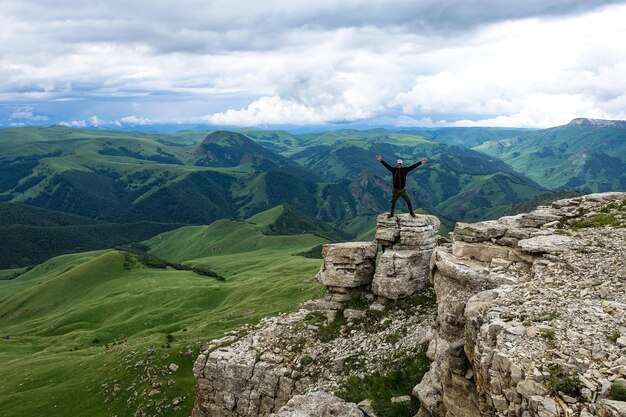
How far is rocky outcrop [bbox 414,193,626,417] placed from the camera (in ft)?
57.1

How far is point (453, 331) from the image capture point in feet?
92.6

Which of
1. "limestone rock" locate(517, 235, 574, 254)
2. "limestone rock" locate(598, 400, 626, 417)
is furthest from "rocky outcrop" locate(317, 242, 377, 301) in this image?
"limestone rock" locate(598, 400, 626, 417)

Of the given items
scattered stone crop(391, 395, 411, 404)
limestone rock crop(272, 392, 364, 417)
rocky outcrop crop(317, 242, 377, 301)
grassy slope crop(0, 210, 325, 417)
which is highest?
rocky outcrop crop(317, 242, 377, 301)

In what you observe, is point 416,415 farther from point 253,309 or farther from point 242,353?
point 253,309

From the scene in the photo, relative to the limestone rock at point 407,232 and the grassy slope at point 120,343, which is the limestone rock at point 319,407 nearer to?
the limestone rock at point 407,232

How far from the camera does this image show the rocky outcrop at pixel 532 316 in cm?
1739

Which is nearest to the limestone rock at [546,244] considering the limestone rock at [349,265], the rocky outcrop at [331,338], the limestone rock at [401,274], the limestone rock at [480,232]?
the limestone rock at [480,232]

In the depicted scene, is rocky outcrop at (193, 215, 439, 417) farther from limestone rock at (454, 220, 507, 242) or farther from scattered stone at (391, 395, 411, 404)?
limestone rock at (454, 220, 507, 242)

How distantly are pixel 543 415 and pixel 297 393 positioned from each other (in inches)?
919

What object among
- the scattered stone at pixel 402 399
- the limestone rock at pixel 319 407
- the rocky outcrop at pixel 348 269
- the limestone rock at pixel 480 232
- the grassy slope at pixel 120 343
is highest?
the limestone rock at pixel 480 232

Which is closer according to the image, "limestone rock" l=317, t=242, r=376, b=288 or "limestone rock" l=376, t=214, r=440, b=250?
"limestone rock" l=376, t=214, r=440, b=250

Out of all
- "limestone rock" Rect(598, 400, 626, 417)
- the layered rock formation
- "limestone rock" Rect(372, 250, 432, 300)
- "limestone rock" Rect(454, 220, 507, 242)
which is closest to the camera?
"limestone rock" Rect(598, 400, 626, 417)

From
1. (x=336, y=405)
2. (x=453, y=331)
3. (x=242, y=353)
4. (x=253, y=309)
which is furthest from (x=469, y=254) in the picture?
(x=253, y=309)

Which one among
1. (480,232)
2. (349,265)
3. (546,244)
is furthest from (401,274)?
(546,244)
